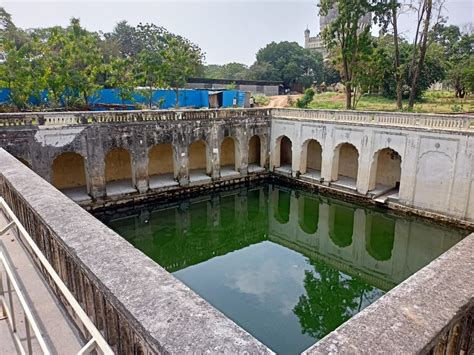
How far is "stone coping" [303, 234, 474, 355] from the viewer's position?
1372 millimetres

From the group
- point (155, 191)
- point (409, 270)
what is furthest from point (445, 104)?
point (155, 191)

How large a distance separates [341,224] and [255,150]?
27.6 feet

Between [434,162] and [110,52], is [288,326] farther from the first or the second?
[110,52]

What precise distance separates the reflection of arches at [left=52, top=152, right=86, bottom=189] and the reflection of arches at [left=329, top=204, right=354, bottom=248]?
1066 centimetres

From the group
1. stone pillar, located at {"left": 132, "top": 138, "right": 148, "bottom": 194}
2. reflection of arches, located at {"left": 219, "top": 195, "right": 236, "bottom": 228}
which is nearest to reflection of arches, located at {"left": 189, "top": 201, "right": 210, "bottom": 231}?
reflection of arches, located at {"left": 219, "top": 195, "right": 236, "bottom": 228}

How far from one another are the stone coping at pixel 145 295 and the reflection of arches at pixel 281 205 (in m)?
12.6

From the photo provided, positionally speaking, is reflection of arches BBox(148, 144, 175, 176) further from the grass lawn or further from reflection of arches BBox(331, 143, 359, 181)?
the grass lawn

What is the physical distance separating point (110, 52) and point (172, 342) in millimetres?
35810

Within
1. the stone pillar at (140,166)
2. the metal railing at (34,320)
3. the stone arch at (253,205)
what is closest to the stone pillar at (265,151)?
the stone arch at (253,205)

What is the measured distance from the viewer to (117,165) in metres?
16.3

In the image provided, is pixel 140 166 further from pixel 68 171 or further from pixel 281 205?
pixel 281 205

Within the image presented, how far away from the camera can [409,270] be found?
1035cm

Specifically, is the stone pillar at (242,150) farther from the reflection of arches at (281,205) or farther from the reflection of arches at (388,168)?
the reflection of arches at (388,168)

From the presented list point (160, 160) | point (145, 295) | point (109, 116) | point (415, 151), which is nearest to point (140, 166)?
point (109, 116)
